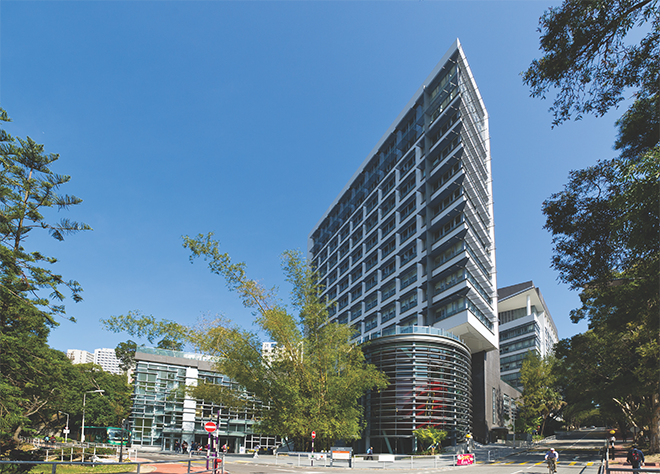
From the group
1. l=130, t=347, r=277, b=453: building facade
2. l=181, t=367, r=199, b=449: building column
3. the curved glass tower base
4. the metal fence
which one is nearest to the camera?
the metal fence

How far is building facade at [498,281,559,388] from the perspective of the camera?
10006 centimetres

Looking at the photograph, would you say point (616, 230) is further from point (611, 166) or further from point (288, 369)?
point (288, 369)

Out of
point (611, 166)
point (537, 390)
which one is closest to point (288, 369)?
point (611, 166)

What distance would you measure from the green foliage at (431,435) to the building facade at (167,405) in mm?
19743

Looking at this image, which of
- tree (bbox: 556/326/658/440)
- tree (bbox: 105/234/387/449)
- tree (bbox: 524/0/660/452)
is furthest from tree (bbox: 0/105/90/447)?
tree (bbox: 556/326/658/440)

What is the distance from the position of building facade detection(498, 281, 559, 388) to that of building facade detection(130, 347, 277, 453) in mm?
67677

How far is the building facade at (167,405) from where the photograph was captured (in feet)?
172

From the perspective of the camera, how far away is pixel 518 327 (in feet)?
337

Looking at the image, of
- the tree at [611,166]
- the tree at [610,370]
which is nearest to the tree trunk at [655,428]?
the tree at [610,370]

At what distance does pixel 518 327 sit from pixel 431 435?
70117 mm

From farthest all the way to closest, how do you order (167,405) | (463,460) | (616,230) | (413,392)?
(167,405) → (413,392) → (463,460) → (616,230)

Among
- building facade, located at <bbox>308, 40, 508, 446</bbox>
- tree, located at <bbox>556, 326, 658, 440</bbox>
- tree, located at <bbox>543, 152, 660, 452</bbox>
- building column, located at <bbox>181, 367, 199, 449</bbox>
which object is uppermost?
building facade, located at <bbox>308, 40, 508, 446</bbox>

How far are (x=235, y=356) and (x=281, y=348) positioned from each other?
3.81m

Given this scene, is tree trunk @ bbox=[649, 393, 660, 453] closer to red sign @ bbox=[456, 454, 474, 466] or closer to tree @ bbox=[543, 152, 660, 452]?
red sign @ bbox=[456, 454, 474, 466]
